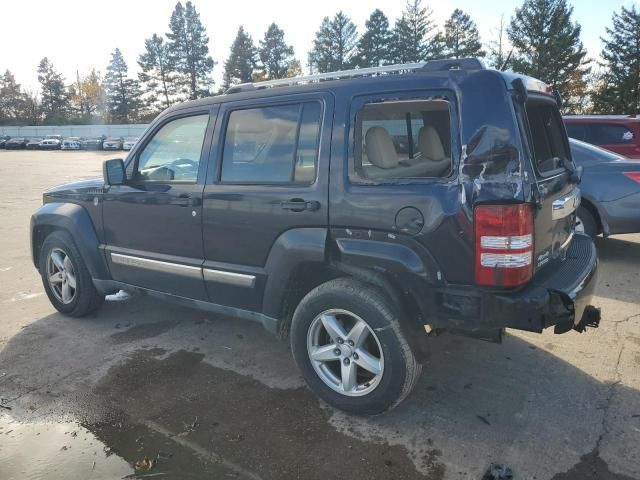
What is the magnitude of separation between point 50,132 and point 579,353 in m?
79.0

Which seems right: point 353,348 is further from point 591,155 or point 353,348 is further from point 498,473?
point 591,155

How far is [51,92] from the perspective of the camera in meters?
88.6

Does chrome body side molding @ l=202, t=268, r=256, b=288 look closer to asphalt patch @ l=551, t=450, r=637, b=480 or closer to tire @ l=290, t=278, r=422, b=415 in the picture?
tire @ l=290, t=278, r=422, b=415

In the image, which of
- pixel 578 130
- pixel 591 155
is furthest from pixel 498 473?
pixel 578 130

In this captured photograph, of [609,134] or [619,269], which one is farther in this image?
[609,134]

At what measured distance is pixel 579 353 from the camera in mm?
3984

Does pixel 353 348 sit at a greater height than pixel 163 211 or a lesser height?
lesser

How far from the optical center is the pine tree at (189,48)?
77.8 meters

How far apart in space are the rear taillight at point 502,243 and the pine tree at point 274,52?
75882mm

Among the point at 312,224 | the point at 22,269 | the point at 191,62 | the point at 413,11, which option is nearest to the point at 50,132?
the point at 191,62

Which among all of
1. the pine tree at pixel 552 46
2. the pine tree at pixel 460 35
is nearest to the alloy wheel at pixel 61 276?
the pine tree at pixel 552 46

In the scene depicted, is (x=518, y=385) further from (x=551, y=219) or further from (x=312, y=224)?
(x=312, y=224)

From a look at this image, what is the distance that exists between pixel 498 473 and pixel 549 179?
1.68m

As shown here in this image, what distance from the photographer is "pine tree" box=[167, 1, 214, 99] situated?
77.8 m
